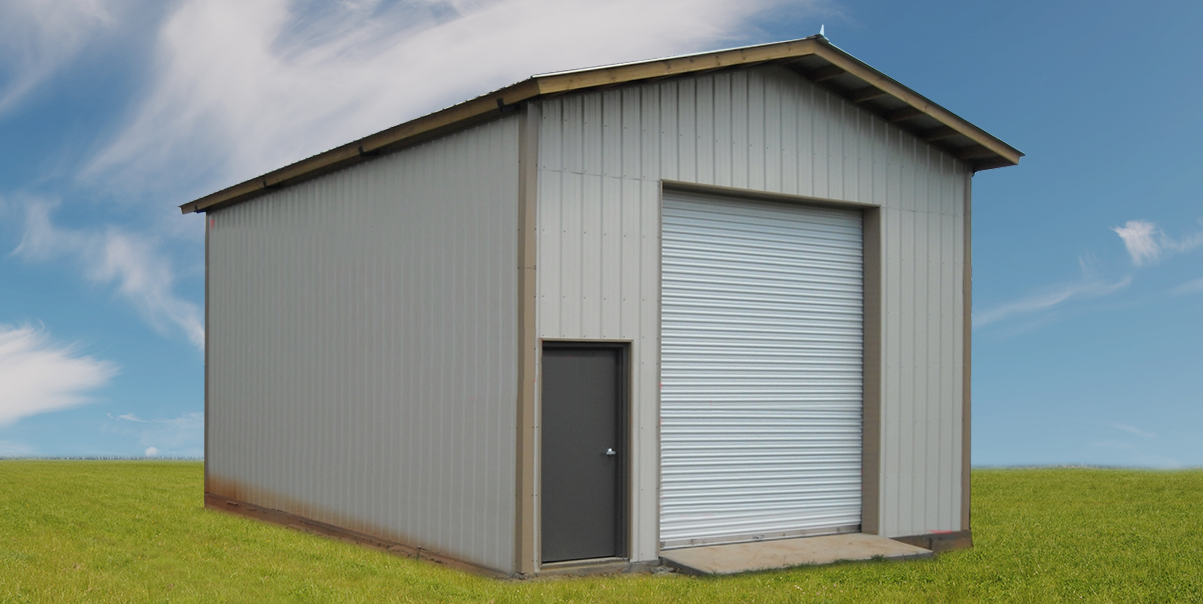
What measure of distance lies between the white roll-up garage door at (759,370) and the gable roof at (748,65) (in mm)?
1389

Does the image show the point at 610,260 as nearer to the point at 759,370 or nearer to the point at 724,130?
the point at 724,130

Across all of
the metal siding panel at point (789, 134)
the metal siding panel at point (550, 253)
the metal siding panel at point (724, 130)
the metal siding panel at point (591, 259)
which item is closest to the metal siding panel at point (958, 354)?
the metal siding panel at point (789, 134)

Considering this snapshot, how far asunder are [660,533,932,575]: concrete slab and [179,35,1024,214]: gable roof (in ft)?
15.5

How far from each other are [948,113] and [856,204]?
153 centimetres

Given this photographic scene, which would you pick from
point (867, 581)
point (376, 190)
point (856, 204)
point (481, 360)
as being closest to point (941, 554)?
point (867, 581)

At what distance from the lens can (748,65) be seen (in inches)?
440

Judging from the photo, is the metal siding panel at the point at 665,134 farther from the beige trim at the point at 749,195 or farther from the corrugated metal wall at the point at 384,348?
the corrugated metal wall at the point at 384,348

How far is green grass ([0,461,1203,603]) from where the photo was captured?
8992 millimetres

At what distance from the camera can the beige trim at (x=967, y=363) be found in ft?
42.6

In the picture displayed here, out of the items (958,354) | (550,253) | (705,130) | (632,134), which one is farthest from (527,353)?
(958,354)

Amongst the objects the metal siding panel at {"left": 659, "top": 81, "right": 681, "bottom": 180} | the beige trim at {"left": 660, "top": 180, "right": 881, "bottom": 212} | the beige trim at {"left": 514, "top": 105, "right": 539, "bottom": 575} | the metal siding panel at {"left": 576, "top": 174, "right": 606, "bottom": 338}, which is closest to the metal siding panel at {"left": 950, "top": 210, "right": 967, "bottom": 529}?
the beige trim at {"left": 660, "top": 180, "right": 881, "bottom": 212}

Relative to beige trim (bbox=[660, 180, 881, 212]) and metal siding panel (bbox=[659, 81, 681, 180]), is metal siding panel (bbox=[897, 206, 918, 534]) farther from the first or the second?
metal siding panel (bbox=[659, 81, 681, 180])

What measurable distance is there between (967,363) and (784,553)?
3936 millimetres

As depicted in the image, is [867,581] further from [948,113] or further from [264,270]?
[264,270]
